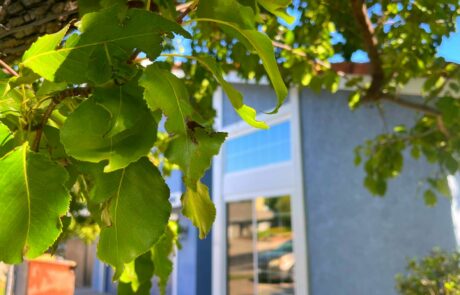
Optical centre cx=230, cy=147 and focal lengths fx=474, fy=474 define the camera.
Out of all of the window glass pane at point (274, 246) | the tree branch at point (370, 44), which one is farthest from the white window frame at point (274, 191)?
the tree branch at point (370, 44)

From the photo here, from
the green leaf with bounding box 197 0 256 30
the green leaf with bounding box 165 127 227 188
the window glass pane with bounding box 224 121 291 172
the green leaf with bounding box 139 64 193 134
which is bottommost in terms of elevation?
the green leaf with bounding box 165 127 227 188

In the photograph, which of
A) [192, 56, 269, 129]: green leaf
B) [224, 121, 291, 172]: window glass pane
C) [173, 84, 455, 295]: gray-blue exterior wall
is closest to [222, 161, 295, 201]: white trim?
[224, 121, 291, 172]: window glass pane

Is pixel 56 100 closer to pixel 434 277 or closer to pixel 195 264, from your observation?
pixel 434 277

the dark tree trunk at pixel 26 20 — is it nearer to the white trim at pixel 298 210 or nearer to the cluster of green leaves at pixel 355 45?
the cluster of green leaves at pixel 355 45

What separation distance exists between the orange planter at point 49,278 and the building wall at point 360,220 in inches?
219

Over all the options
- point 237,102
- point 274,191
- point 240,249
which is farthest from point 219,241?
point 237,102

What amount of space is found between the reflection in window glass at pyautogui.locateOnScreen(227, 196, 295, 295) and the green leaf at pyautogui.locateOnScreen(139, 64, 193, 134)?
26.6 feet

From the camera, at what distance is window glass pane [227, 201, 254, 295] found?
32.3ft

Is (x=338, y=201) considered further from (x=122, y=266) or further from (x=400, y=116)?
(x=122, y=266)

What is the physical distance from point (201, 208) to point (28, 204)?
16.7 inches

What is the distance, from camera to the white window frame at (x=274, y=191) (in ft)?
27.6

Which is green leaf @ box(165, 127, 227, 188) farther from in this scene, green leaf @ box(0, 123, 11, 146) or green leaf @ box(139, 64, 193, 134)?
green leaf @ box(0, 123, 11, 146)

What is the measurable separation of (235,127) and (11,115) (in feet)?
32.7

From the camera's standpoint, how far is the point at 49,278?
133 inches
